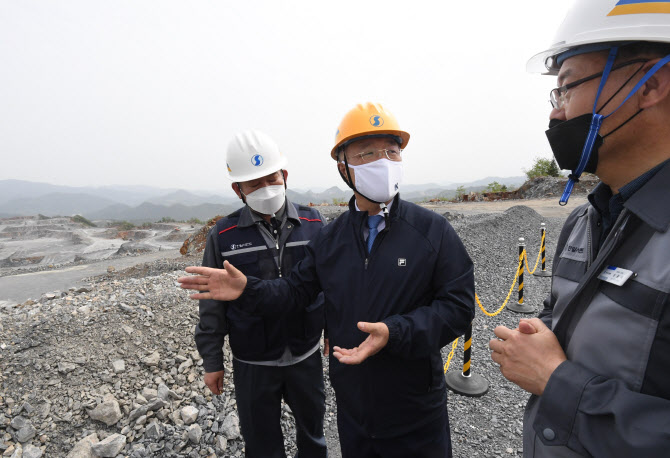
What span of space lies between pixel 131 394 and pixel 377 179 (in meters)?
3.25

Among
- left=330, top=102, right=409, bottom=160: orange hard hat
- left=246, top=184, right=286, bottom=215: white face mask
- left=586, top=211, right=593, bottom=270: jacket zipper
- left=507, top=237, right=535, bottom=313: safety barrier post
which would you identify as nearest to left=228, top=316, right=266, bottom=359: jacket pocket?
left=246, top=184, right=286, bottom=215: white face mask

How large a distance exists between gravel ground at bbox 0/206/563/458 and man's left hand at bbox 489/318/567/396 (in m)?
2.28

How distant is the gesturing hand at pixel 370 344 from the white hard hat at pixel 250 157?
143cm

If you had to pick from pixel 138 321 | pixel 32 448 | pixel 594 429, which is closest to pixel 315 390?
pixel 594 429

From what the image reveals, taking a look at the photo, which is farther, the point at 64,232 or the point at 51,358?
the point at 64,232

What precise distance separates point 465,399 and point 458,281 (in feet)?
8.17

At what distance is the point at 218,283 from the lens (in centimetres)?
200

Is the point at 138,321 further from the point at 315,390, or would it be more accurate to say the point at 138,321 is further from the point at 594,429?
the point at 594,429

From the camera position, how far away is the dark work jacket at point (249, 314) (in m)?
2.33

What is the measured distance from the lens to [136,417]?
301 centimetres

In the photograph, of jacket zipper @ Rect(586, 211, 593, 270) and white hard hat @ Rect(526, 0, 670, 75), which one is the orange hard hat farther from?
jacket zipper @ Rect(586, 211, 593, 270)

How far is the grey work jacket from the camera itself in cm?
84

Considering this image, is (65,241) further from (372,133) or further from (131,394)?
(372,133)

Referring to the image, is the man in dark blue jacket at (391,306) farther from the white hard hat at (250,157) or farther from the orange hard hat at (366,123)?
the white hard hat at (250,157)
